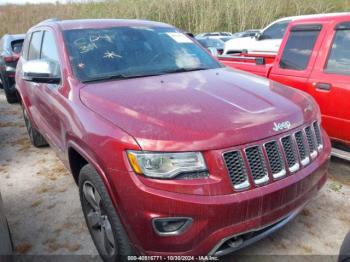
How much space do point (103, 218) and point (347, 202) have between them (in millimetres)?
2411

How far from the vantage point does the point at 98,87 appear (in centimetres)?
288

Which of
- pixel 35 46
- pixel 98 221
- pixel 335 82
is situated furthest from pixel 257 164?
pixel 35 46

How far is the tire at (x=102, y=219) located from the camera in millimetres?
2350

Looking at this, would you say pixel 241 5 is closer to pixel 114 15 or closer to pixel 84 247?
pixel 114 15

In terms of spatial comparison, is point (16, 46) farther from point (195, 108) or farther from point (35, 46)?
point (195, 108)

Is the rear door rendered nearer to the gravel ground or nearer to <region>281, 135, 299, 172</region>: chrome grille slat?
the gravel ground

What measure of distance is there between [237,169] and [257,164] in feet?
0.50

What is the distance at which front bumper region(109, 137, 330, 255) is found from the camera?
2082mm

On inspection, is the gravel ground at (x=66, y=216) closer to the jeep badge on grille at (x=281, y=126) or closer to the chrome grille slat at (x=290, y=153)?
the chrome grille slat at (x=290, y=153)

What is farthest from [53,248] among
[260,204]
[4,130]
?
[4,130]

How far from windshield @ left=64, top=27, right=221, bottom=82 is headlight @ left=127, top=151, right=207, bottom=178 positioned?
122 centimetres

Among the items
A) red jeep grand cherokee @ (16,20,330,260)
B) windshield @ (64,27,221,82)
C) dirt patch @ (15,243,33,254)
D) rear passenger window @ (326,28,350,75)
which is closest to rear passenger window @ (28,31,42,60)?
windshield @ (64,27,221,82)

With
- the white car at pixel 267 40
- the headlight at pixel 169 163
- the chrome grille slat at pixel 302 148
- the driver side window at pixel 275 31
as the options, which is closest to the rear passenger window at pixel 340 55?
the chrome grille slat at pixel 302 148

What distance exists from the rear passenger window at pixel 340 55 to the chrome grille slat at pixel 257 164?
81.5 inches
